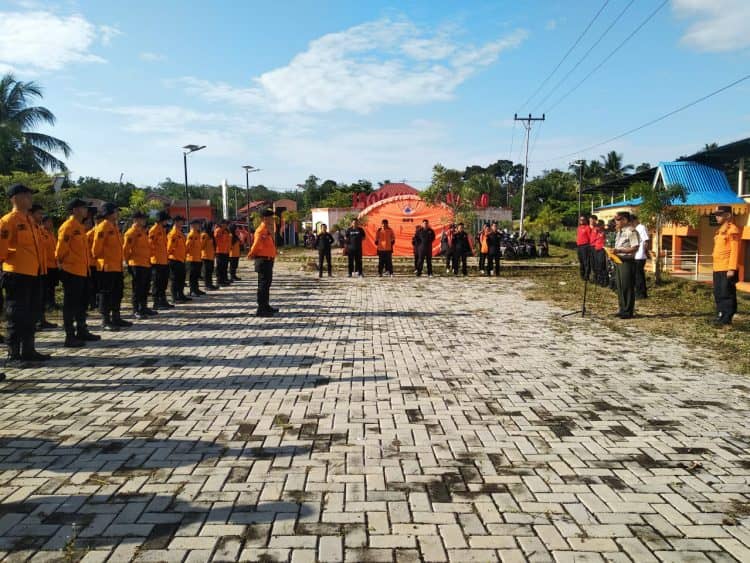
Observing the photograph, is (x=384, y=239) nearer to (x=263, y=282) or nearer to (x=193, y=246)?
(x=193, y=246)

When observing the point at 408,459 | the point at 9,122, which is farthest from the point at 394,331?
the point at 9,122

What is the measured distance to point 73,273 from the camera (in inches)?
296

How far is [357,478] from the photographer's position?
11.5ft

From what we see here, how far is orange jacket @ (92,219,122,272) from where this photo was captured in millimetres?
8555

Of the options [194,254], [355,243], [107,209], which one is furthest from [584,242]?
[107,209]

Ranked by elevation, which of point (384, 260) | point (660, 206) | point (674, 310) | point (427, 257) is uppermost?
point (660, 206)

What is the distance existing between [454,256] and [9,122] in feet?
78.2

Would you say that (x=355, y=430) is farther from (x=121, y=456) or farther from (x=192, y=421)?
(x=121, y=456)

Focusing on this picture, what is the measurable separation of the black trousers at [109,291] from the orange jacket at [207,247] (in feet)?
17.1

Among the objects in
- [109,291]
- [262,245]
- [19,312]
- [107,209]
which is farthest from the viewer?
[262,245]

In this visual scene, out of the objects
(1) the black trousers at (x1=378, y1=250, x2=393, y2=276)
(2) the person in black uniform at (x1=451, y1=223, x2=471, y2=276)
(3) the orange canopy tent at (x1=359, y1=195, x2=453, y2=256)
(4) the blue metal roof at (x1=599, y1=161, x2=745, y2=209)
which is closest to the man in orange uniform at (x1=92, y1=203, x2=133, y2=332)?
(1) the black trousers at (x1=378, y1=250, x2=393, y2=276)

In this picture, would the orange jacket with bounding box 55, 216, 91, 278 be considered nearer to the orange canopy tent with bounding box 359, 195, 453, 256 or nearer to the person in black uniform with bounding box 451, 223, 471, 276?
the person in black uniform with bounding box 451, 223, 471, 276

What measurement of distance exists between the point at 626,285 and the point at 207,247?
9.75m

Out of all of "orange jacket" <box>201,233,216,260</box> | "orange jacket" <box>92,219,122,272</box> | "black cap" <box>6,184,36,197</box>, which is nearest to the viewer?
"black cap" <box>6,184,36,197</box>
